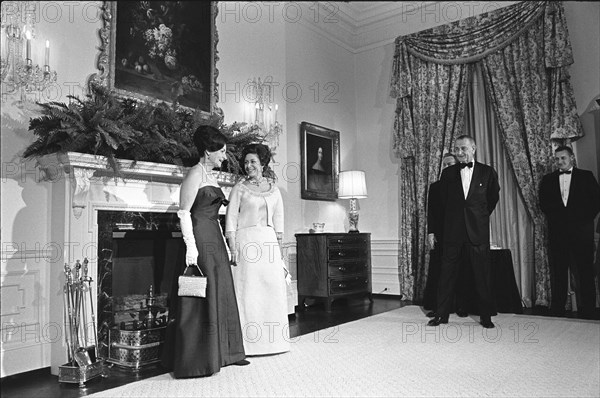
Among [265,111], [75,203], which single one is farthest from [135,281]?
[265,111]

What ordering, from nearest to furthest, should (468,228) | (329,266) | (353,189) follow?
(468,228) < (329,266) < (353,189)

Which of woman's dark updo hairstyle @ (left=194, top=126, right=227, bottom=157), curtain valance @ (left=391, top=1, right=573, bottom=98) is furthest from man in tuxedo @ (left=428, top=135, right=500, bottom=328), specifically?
woman's dark updo hairstyle @ (left=194, top=126, right=227, bottom=157)

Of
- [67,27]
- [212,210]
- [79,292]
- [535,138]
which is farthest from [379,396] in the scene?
[535,138]

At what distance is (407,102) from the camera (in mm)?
7484

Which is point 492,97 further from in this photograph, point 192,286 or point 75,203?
point 75,203

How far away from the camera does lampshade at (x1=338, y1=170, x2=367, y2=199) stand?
23.4 ft

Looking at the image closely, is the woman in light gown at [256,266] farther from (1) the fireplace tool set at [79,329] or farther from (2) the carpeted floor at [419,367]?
(1) the fireplace tool set at [79,329]

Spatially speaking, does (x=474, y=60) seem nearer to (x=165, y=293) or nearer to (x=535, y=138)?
(x=535, y=138)

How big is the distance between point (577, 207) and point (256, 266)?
3.83m

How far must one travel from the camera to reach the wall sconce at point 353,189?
7125mm

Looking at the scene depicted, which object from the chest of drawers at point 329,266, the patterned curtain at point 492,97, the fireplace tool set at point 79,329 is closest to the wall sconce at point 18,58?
the fireplace tool set at point 79,329

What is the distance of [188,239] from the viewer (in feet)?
11.7

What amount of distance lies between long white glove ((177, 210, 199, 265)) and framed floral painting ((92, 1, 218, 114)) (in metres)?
1.53

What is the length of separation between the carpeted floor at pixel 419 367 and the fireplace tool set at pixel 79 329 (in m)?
0.34
